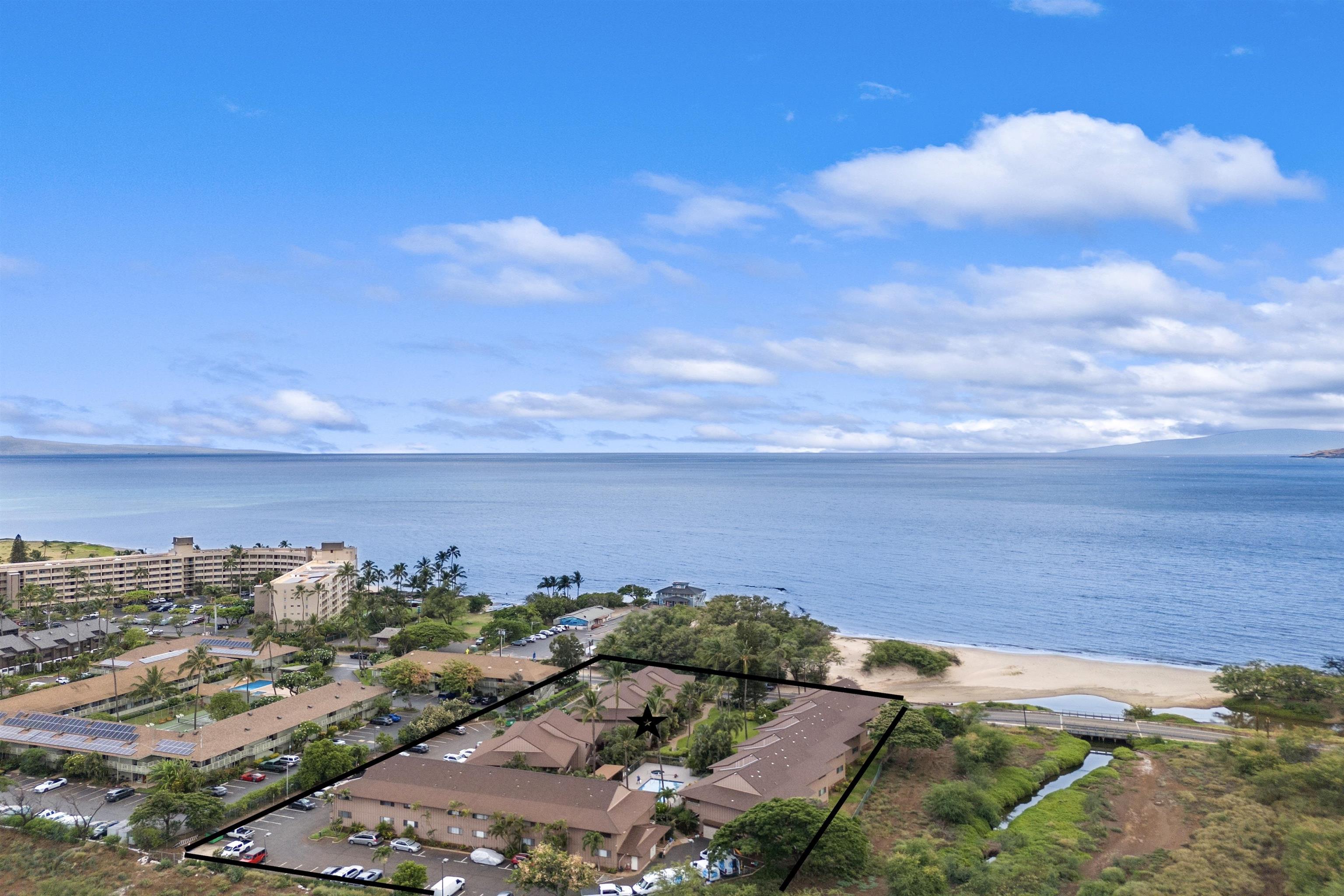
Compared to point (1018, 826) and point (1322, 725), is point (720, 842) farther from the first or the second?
point (1322, 725)

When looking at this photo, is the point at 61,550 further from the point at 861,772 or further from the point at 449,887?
the point at 861,772

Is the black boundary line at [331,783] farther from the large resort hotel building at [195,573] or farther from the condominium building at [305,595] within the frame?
the large resort hotel building at [195,573]

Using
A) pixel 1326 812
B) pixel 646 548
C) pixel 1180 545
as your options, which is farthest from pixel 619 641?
pixel 1180 545

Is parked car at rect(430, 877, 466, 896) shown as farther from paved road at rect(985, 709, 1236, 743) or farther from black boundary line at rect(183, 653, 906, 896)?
paved road at rect(985, 709, 1236, 743)

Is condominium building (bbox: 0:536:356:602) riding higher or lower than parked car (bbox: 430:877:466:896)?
lower

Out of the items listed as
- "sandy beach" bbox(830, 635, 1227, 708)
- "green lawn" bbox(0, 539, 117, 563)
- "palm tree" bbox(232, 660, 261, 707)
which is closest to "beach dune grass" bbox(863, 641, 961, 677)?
"sandy beach" bbox(830, 635, 1227, 708)

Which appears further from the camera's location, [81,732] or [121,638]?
[121,638]

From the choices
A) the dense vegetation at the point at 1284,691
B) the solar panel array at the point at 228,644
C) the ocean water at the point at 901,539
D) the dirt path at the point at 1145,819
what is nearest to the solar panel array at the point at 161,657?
the solar panel array at the point at 228,644
